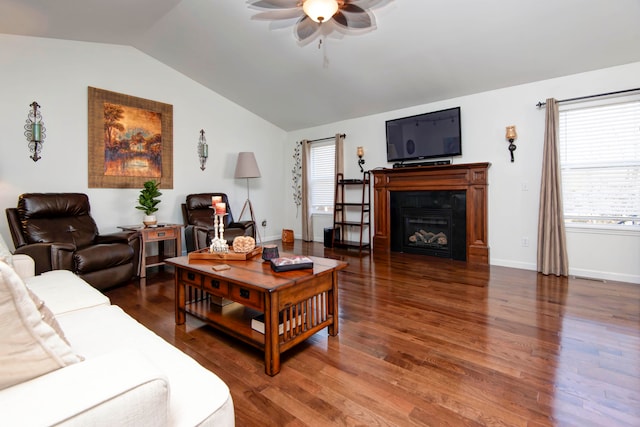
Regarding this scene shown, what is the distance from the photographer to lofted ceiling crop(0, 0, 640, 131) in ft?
9.73

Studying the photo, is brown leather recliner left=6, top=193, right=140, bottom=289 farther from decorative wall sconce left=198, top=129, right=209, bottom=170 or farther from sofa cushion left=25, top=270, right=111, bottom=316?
decorative wall sconce left=198, top=129, right=209, bottom=170

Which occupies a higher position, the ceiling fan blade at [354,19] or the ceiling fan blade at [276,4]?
the ceiling fan blade at [276,4]

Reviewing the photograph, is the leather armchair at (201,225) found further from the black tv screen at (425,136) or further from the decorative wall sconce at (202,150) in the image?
the black tv screen at (425,136)

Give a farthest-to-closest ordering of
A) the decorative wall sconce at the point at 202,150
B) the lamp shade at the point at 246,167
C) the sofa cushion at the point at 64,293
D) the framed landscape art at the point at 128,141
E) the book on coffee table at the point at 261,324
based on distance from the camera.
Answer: the lamp shade at the point at 246,167, the decorative wall sconce at the point at 202,150, the framed landscape art at the point at 128,141, the book on coffee table at the point at 261,324, the sofa cushion at the point at 64,293

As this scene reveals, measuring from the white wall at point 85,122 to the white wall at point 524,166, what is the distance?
3.42 meters

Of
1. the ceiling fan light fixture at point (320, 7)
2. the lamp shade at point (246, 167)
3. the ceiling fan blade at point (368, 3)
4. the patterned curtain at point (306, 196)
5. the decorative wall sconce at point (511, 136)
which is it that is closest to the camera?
the ceiling fan light fixture at point (320, 7)

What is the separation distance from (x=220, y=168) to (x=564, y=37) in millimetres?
4949

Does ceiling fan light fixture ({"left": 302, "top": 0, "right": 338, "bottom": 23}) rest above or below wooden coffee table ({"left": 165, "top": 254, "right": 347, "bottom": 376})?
above

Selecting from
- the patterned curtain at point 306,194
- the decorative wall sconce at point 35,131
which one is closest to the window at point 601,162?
the patterned curtain at point 306,194

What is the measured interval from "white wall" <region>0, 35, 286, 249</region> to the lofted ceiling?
0.67 feet

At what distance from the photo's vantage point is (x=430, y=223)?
4.73m

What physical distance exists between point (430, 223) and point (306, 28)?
3.20m

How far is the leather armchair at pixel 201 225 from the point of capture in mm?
4219

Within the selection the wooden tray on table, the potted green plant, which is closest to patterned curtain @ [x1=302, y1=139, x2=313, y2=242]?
the potted green plant
